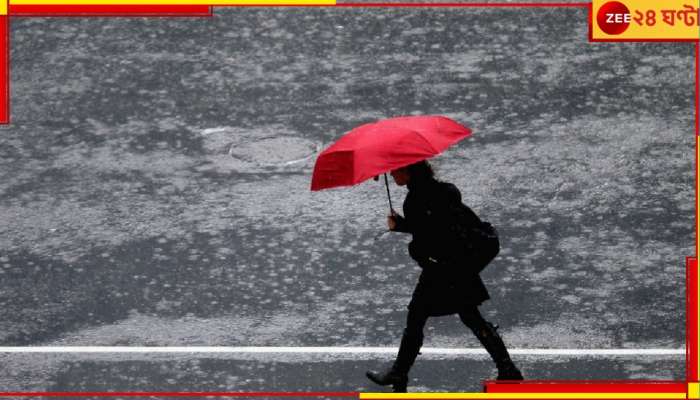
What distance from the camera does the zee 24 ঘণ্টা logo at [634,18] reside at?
15.1 meters

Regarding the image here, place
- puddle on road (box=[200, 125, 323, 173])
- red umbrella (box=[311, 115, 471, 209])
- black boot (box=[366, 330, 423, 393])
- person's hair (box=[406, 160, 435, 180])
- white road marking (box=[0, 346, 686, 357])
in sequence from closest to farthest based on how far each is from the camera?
red umbrella (box=[311, 115, 471, 209])
person's hair (box=[406, 160, 435, 180])
black boot (box=[366, 330, 423, 393])
white road marking (box=[0, 346, 686, 357])
puddle on road (box=[200, 125, 323, 173])

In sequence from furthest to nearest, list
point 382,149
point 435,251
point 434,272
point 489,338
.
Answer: point 489,338 → point 434,272 → point 435,251 → point 382,149

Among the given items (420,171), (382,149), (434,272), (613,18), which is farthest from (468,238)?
(613,18)

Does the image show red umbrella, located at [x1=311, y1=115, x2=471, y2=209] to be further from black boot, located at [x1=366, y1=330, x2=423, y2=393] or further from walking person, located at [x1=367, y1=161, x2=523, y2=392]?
black boot, located at [x1=366, y1=330, x2=423, y2=393]

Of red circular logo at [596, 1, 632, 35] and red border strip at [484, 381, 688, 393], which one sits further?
red circular logo at [596, 1, 632, 35]

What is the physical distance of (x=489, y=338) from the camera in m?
9.00

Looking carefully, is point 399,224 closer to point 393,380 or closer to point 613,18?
point 393,380

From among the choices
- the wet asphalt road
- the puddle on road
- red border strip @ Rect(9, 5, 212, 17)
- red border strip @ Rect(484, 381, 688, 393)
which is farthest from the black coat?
red border strip @ Rect(9, 5, 212, 17)

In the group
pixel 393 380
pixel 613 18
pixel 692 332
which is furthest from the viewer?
pixel 613 18

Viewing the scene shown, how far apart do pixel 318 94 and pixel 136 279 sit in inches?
156

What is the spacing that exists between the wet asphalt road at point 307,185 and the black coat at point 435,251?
0.74 metres

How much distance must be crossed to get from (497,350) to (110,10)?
356 inches

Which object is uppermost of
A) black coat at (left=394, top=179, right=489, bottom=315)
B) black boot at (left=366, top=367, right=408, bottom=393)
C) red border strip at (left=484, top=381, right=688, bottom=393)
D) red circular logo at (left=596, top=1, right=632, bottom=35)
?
black coat at (left=394, top=179, right=489, bottom=315)

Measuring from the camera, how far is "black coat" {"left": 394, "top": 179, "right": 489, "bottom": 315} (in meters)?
8.55
